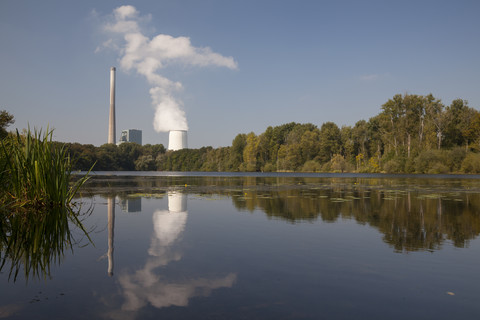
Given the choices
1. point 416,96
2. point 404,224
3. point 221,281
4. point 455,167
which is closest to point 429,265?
point 221,281

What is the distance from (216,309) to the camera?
4.10m

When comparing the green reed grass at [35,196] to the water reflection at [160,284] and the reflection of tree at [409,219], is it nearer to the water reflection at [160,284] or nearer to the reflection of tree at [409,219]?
the water reflection at [160,284]

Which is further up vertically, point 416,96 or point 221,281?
point 416,96

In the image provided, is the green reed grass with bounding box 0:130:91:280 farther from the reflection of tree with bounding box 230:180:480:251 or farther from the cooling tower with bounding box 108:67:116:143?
the cooling tower with bounding box 108:67:116:143

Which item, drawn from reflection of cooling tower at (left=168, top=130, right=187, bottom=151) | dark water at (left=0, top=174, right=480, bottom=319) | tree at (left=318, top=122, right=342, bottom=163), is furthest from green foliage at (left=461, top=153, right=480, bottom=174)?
reflection of cooling tower at (left=168, top=130, right=187, bottom=151)

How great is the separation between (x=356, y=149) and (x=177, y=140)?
6221 centimetres

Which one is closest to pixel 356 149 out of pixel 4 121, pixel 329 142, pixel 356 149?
pixel 356 149

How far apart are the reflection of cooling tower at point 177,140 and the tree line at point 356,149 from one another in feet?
61.6

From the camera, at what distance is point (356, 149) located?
101 m

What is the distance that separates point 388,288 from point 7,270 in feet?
20.1

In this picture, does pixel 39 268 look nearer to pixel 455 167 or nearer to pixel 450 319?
pixel 450 319

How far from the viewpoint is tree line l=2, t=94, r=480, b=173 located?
7206 centimetres

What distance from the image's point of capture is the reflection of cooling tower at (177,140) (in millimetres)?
121812

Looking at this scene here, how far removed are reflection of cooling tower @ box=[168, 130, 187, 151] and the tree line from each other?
1878 cm
